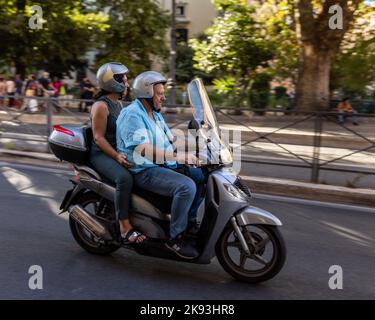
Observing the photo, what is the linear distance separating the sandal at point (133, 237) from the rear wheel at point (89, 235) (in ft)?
1.21

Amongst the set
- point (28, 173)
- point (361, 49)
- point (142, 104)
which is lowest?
point (28, 173)

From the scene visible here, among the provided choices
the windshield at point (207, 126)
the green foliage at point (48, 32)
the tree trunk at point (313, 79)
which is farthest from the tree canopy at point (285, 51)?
the windshield at point (207, 126)

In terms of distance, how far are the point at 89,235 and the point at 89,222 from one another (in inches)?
10.7

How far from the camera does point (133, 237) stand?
428cm

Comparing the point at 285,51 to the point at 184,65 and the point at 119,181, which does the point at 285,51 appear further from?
the point at 119,181

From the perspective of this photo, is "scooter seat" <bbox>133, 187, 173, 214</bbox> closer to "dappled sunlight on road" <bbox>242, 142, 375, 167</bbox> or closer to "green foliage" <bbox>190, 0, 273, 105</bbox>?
"dappled sunlight on road" <bbox>242, 142, 375, 167</bbox>

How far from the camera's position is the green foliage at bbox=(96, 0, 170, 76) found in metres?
24.9

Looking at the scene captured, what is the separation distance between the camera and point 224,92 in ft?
67.5

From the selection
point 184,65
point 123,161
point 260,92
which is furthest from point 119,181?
point 184,65

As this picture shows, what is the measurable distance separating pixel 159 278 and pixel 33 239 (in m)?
1.61

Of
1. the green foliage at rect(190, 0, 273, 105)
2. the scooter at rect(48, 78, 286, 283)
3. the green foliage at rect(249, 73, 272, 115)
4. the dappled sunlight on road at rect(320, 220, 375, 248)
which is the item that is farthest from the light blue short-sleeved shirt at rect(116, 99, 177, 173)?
the green foliage at rect(190, 0, 273, 105)

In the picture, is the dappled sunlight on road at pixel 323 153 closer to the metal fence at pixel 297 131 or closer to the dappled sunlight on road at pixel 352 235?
the metal fence at pixel 297 131
